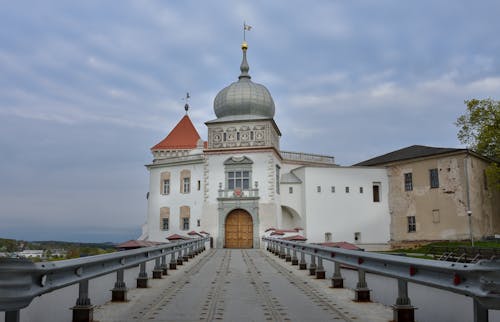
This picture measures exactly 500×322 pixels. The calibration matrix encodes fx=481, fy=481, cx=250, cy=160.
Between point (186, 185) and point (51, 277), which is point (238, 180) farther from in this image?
point (51, 277)

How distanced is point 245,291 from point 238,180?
28104mm

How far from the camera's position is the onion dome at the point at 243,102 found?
4050 centimetres

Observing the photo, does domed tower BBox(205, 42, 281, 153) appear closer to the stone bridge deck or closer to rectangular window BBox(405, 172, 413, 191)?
rectangular window BBox(405, 172, 413, 191)

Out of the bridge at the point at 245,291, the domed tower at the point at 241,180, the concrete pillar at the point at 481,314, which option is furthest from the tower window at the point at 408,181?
the concrete pillar at the point at 481,314

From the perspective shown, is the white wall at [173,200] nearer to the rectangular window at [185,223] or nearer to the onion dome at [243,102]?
the rectangular window at [185,223]

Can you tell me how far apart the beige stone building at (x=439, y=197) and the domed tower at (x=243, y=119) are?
1125 centimetres

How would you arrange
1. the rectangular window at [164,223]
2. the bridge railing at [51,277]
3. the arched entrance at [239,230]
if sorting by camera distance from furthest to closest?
the rectangular window at [164,223] < the arched entrance at [239,230] < the bridge railing at [51,277]

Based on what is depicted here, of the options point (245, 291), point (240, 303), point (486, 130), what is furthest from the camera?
point (486, 130)

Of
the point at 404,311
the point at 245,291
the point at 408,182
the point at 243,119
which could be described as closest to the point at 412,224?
the point at 408,182

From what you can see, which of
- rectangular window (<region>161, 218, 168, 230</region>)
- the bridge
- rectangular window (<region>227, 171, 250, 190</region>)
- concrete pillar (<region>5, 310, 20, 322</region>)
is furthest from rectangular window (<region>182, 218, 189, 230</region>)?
concrete pillar (<region>5, 310, 20, 322</region>)

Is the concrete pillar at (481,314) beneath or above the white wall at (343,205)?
beneath

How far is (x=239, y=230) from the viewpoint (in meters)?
37.4

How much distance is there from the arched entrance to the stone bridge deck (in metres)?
25.5

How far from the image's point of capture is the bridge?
4289 millimetres
